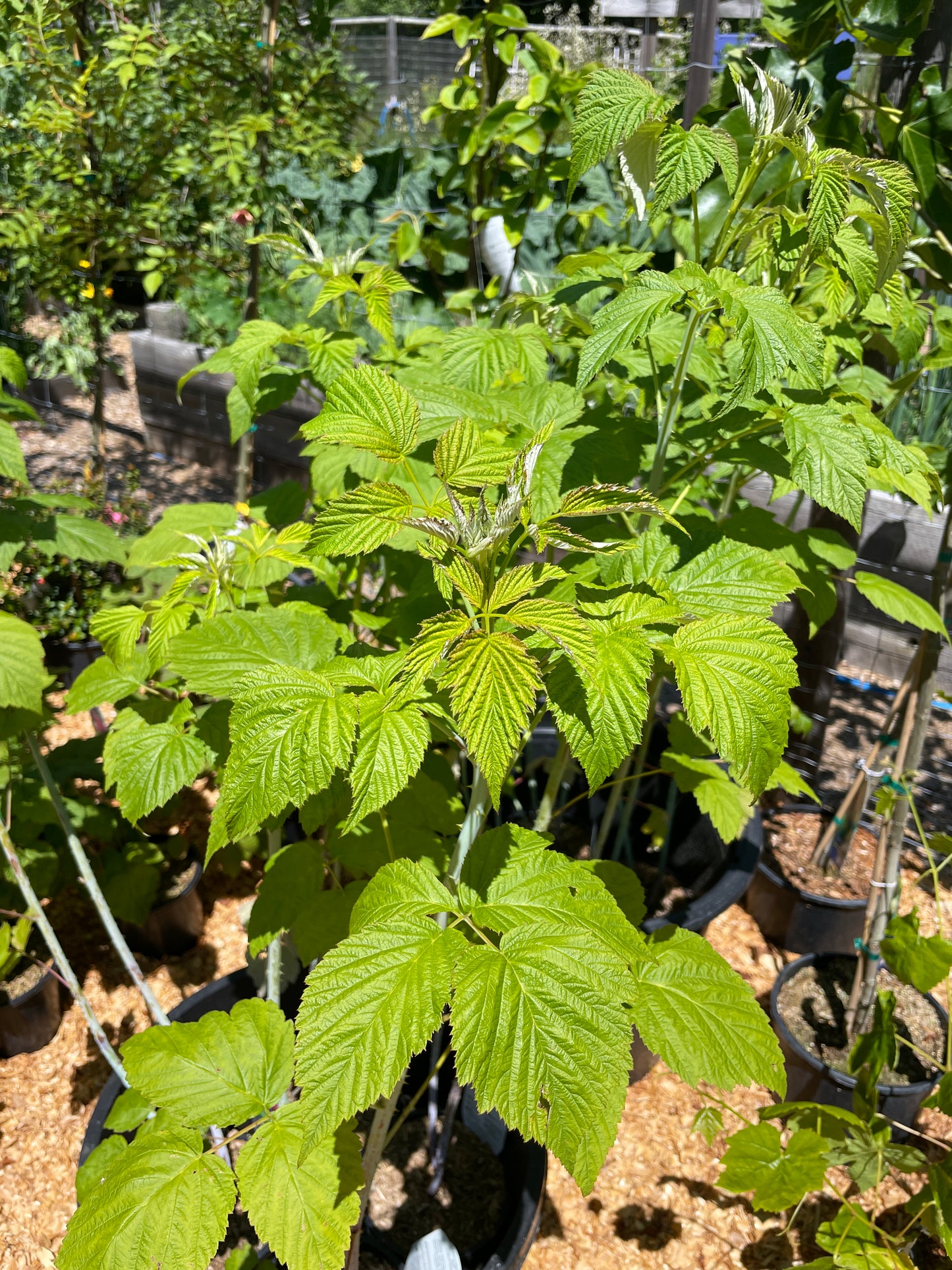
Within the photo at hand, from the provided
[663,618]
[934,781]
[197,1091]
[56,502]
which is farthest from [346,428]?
[934,781]

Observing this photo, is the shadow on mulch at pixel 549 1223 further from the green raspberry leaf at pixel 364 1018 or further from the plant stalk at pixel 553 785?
the green raspberry leaf at pixel 364 1018

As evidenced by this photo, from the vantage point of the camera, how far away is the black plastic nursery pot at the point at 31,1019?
6.26 feet

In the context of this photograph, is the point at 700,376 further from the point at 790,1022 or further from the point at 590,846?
the point at 790,1022

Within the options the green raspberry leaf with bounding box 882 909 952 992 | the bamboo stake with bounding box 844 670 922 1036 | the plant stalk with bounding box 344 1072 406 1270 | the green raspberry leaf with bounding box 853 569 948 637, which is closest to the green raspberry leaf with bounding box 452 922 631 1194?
the plant stalk with bounding box 344 1072 406 1270

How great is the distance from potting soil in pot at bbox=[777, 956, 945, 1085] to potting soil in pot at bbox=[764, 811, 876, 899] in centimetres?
24

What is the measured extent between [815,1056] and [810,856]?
2.23 feet

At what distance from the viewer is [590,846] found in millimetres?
2342

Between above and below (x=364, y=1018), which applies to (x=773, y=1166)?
below

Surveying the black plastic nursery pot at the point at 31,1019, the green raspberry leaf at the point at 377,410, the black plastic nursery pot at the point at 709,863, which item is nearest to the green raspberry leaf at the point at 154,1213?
the green raspberry leaf at the point at 377,410

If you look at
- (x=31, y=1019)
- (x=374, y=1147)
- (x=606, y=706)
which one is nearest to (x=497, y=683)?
(x=606, y=706)

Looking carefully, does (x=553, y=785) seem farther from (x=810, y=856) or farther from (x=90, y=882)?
(x=810, y=856)

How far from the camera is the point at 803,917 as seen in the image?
235 cm

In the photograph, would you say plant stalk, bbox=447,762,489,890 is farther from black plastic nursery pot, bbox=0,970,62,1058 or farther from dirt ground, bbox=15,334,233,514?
dirt ground, bbox=15,334,233,514

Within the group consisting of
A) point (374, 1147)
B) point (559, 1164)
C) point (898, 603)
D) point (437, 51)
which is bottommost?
point (559, 1164)
